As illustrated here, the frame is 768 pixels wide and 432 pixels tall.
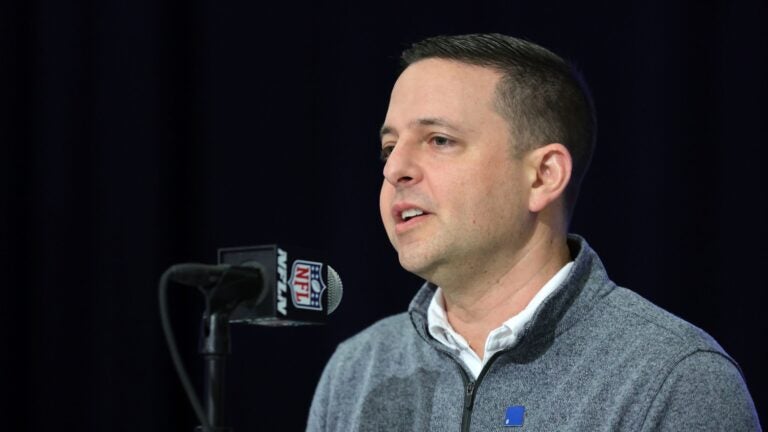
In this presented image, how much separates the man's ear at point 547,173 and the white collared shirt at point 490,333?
144mm

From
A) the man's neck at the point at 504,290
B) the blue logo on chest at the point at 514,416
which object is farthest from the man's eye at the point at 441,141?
the blue logo on chest at the point at 514,416

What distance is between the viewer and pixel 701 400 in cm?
176

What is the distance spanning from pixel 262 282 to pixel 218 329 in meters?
0.09

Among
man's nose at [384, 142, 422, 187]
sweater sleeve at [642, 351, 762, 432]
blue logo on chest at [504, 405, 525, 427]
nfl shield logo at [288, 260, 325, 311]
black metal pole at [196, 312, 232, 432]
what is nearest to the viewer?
black metal pole at [196, 312, 232, 432]

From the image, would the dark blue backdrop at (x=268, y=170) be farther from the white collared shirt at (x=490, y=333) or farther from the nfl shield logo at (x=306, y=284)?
the nfl shield logo at (x=306, y=284)

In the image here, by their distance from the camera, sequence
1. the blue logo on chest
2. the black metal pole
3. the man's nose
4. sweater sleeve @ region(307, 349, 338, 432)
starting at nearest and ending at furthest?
1. the black metal pole
2. the blue logo on chest
3. the man's nose
4. sweater sleeve @ region(307, 349, 338, 432)

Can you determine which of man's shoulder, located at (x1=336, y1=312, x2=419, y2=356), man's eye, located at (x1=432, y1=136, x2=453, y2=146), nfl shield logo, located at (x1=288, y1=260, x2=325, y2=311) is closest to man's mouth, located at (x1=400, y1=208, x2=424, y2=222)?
man's eye, located at (x1=432, y1=136, x2=453, y2=146)

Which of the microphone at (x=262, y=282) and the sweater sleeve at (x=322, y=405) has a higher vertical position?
the microphone at (x=262, y=282)

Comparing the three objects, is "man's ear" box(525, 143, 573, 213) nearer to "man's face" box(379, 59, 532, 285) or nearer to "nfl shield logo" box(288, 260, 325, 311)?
"man's face" box(379, 59, 532, 285)

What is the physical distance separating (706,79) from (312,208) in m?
1.19

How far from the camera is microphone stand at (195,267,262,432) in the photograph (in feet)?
4.41

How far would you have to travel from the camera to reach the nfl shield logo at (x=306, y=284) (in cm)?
144

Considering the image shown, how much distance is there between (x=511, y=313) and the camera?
205 centimetres

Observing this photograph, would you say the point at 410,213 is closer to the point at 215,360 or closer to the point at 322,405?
the point at 322,405
